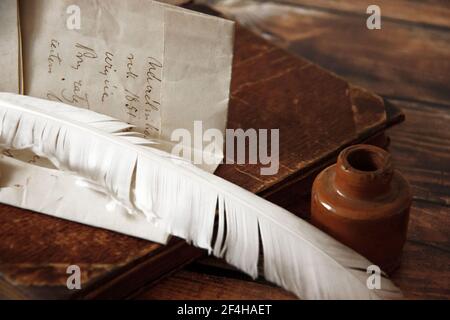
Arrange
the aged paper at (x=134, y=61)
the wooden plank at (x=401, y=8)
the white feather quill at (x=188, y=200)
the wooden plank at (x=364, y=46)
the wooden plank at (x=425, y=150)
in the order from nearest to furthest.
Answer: the white feather quill at (x=188, y=200), the aged paper at (x=134, y=61), the wooden plank at (x=425, y=150), the wooden plank at (x=364, y=46), the wooden plank at (x=401, y=8)

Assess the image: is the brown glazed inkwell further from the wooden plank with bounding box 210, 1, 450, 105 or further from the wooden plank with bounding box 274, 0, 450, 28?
the wooden plank with bounding box 274, 0, 450, 28

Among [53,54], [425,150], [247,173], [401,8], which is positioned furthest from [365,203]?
[401,8]

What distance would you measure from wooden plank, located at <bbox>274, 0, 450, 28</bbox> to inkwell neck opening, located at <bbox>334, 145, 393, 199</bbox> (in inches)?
29.1

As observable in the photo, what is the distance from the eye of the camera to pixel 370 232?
878mm

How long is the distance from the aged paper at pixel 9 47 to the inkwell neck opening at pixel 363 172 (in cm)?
47

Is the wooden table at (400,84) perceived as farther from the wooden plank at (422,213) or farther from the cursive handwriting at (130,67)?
the cursive handwriting at (130,67)

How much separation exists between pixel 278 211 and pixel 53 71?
0.38 metres

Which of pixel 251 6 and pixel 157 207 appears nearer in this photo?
pixel 157 207

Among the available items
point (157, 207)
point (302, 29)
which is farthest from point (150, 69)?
point (302, 29)

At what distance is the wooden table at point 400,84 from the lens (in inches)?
36.8

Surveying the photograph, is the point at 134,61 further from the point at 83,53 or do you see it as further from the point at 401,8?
the point at 401,8

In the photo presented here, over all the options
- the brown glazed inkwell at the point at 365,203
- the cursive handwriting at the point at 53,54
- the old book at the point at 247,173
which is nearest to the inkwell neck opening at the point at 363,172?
the brown glazed inkwell at the point at 365,203

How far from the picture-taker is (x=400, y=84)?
1.36m
